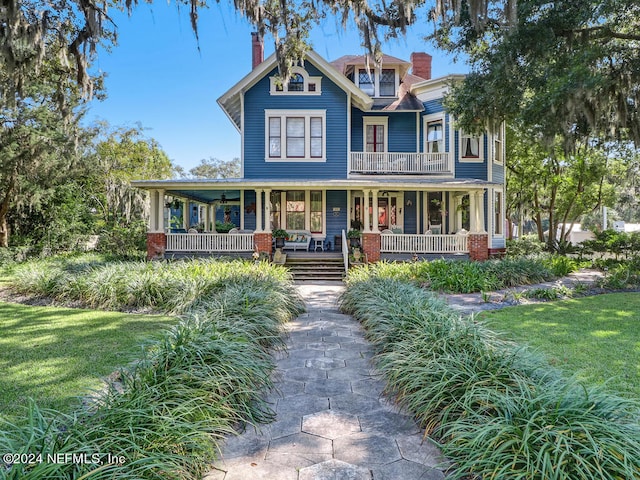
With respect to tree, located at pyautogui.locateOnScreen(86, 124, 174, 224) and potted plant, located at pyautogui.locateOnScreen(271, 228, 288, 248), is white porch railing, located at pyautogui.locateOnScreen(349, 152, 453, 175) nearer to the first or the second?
potted plant, located at pyautogui.locateOnScreen(271, 228, 288, 248)

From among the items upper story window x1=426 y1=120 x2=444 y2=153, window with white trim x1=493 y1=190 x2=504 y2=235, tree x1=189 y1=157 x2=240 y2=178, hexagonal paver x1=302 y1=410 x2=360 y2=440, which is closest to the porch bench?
upper story window x1=426 y1=120 x2=444 y2=153

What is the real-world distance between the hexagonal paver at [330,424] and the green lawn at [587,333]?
6.73ft

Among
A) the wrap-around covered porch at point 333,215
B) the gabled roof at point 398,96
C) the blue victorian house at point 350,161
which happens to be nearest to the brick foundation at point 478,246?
the wrap-around covered porch at point 333,215

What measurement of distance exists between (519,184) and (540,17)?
14.1m

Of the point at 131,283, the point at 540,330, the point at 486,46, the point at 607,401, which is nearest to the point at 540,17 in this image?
the point at 486,46

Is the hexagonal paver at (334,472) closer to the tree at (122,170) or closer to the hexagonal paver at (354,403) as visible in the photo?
the hexagonal paver at (354,403)

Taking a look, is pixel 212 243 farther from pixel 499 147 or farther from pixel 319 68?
pixel 499 147

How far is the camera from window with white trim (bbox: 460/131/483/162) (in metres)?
15.7

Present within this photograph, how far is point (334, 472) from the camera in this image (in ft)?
7.98

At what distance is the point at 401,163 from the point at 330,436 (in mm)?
13921

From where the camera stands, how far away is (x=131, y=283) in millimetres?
7969

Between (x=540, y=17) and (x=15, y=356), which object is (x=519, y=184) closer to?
(x=540, y=17)

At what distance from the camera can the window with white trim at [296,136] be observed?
49.0 feet

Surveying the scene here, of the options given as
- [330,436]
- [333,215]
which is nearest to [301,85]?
[333,215]
